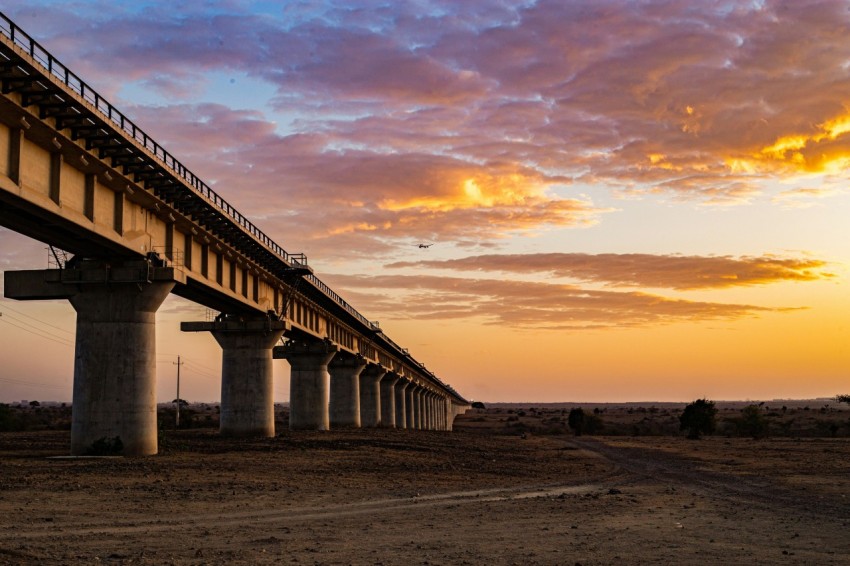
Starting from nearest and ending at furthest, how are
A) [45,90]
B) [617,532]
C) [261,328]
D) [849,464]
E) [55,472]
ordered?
1. [617,532]
2. [45,90]
3. [55,472]
4. [849,464]
5. [261,328]

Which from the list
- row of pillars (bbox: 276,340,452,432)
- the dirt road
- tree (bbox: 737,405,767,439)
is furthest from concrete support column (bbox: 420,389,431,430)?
the dirt road

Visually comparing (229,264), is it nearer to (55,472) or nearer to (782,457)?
(55,472)

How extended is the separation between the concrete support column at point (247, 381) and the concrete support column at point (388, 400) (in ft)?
199

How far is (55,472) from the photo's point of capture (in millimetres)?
27062

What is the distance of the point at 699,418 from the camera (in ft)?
302

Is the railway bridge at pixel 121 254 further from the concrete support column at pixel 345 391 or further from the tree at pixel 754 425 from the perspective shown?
the tree at pixel 754 425

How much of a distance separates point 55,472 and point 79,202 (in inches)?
334

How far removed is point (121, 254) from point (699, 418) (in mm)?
72868

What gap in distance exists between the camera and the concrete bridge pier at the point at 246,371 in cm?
5341

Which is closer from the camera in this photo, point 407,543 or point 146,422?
point 407,543

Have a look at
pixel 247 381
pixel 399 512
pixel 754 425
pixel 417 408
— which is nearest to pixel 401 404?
pixel 417 408

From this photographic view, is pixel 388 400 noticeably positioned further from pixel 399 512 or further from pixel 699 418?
pixel 399 512

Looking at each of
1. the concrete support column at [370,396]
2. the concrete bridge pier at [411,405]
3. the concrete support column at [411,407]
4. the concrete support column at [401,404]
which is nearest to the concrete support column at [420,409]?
the concrete bridge pier at [411,405]

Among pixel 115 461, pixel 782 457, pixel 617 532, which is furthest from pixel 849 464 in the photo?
pixel 115 461
